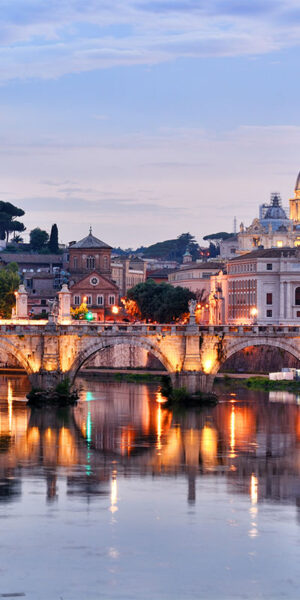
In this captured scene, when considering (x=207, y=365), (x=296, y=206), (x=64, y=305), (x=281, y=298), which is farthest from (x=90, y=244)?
(x=207, y=365)

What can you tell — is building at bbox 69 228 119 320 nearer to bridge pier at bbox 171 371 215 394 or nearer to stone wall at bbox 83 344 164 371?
stone wall at bbox 83 344 164 371

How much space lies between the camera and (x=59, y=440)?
7106cm

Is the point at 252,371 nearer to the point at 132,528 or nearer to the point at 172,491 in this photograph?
the point at 172,491

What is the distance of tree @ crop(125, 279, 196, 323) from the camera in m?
149

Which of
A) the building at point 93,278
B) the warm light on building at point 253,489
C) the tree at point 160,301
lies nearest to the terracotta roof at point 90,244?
the building at point 93,278

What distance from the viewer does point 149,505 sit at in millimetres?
52875

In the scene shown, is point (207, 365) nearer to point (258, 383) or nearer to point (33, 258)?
point (258, 383)

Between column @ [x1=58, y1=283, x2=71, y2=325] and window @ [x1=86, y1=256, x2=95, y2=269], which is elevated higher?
window @ [x1=86, y1=256, x2=95, y2=269]

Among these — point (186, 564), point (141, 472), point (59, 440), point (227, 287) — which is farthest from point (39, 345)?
point (227, 287)

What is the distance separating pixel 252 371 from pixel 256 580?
7782cm

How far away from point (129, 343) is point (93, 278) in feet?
231

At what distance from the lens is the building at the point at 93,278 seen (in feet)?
522

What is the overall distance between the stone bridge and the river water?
4846mm

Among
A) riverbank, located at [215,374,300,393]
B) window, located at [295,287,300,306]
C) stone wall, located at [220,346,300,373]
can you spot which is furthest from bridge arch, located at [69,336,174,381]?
window, located at [295,287,300,306]
